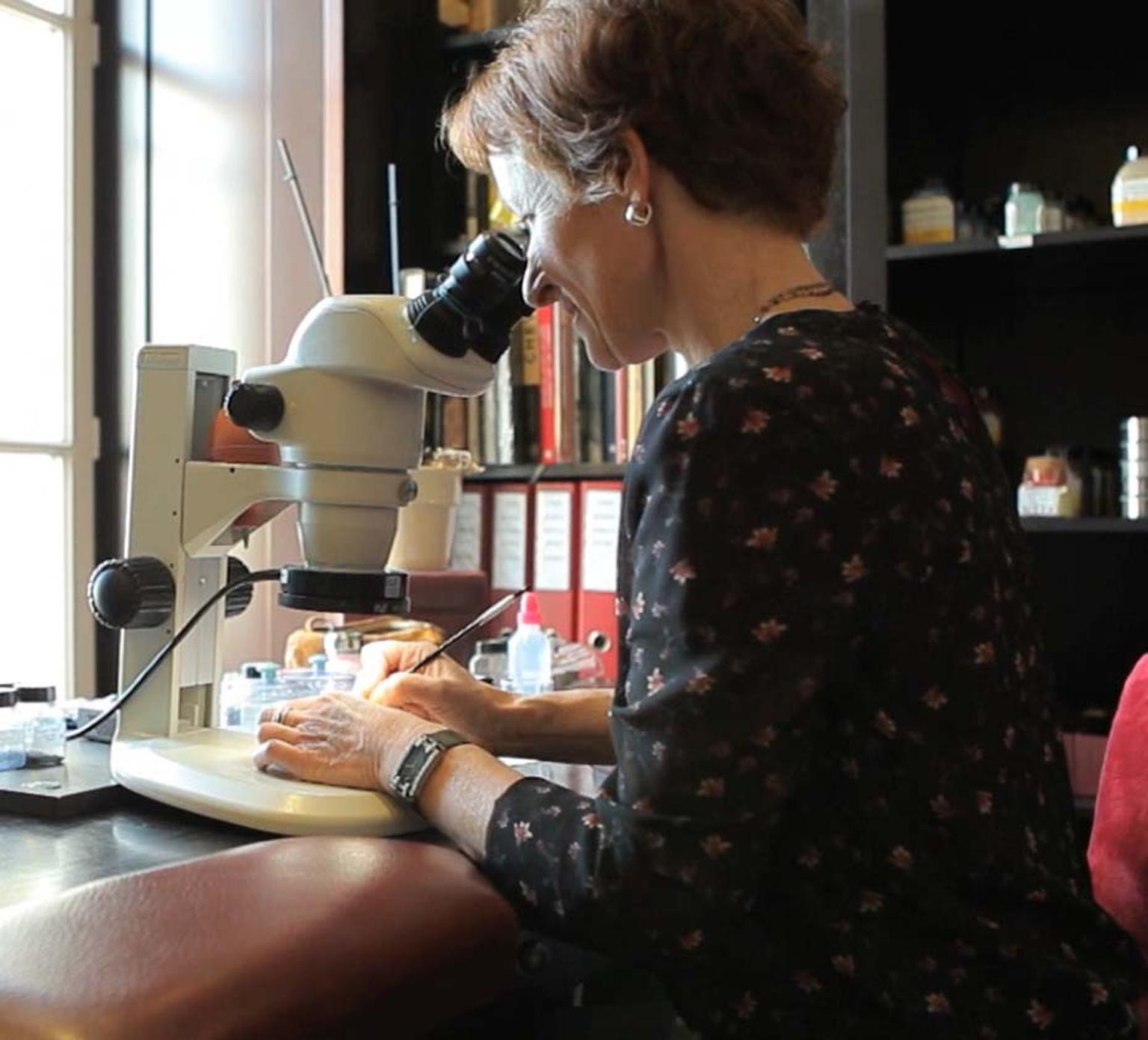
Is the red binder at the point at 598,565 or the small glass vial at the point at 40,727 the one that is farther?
the red binder at the point at 598,565

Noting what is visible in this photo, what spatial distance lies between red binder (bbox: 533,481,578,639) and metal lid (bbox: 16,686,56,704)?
114cm

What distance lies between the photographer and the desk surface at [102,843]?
3.08 feet

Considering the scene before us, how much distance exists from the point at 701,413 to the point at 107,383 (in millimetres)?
2066

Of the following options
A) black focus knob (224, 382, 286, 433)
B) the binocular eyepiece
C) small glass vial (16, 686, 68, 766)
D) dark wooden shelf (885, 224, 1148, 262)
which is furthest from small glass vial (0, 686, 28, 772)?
dark wooden shelf (885, 224, 1148, 262)

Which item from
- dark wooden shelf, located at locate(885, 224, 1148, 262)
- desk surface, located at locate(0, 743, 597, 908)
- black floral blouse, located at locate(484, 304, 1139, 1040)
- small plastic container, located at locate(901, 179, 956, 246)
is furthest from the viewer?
small plastic container, located at locate(901, 179, 956, 246)

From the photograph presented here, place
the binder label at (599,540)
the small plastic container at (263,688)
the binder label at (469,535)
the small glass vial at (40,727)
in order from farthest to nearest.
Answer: the binder label at (469,535)
the binder label at (599,540)
the small plastic container at (263,688)
the small glass vial at (40,727)

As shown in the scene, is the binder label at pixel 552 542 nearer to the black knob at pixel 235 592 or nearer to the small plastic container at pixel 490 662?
the small plastic container at pixel 490 662

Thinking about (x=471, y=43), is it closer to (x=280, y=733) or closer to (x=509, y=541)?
(x=509, y=541)

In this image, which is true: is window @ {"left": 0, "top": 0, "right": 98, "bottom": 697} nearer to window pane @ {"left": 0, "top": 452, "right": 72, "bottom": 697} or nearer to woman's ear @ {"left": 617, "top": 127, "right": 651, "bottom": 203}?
window pane @ {"left": 0, "top": 452, "right": 72, "bottom": 697}

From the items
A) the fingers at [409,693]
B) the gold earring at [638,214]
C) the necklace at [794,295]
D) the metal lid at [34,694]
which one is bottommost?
the metal lid at [34,694]

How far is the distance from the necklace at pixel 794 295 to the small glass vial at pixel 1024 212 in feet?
3.66

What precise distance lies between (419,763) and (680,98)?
519mm

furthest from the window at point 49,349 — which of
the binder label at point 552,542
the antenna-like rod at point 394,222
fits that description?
the binder label at point 552,542

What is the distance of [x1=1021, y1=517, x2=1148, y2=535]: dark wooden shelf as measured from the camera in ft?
6.51
